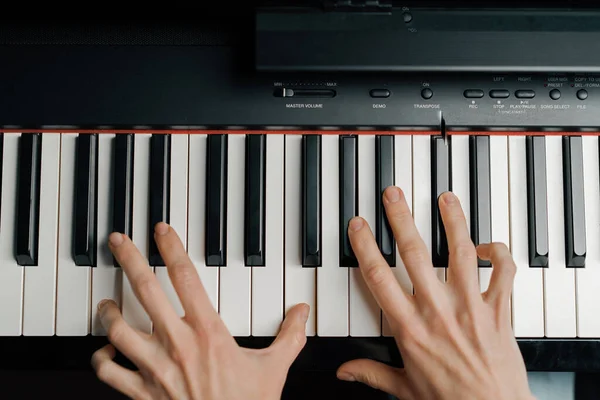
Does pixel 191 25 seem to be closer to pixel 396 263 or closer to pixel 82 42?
pixel 82 42

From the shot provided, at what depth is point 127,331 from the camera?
2.46 ft

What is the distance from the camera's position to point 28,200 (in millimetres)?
803

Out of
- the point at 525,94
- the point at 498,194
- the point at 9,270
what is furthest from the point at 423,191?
the point at 9,270

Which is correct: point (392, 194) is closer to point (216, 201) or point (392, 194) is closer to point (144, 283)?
point (216, 201)

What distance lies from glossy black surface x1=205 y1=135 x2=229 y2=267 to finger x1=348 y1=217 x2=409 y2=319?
21cm

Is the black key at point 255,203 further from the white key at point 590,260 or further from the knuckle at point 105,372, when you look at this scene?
the white key at point 590,260

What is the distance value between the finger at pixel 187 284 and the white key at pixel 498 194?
46cm

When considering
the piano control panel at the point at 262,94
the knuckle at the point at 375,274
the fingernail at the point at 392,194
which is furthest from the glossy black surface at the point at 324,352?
the piano control panel at the point at 262,94

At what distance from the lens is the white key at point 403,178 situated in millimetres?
812

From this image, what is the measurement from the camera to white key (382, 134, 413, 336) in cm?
81

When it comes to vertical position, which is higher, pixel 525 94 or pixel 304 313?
pixel 525 94

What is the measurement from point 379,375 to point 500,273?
0.84 feet

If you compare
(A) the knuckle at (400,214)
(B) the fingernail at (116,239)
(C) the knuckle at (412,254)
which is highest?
(A) the knuckle at (400,214)

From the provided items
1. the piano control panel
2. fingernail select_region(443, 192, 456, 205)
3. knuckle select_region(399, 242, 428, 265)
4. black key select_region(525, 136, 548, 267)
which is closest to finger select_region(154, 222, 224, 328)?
the piano control panel
